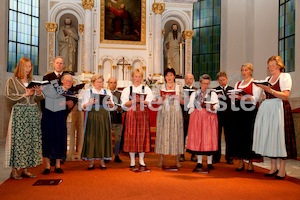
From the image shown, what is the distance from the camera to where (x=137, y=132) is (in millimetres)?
5223

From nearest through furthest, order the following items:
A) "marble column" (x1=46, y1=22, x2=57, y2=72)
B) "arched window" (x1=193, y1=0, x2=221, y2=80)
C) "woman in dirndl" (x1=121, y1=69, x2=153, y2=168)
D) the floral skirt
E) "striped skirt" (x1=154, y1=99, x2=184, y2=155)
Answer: the floral skirt < "woman in dirndl" (x1=121, y1=69, x2=153, y2=168) < "striped skirt" (x1=154, y1=99, x2=184, y2=155) < "marble column" (x1=46, y1=22, x2=57, y2=72) < "arched window" (x1=193, y1=0, x2=221, y2=80)

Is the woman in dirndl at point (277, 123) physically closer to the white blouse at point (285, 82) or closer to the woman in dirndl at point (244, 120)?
the white blouse at point (285, 82)

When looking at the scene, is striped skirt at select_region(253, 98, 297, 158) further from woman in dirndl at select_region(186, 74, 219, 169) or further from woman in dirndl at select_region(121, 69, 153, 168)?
woman in dirndl at select_region(121, 69, 153, 168)

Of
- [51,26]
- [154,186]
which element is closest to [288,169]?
[154,186]

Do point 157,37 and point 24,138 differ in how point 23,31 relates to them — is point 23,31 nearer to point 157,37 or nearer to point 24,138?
point 157,37

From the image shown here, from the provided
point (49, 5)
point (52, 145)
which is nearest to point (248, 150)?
point (52, 145)

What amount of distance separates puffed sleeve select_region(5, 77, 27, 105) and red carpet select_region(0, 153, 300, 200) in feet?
3.92

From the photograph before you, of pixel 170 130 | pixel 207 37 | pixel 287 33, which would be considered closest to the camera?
pixel 170 130

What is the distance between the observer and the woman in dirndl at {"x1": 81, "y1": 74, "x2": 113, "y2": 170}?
511 centimetres

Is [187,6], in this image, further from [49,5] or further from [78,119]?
[78,119]

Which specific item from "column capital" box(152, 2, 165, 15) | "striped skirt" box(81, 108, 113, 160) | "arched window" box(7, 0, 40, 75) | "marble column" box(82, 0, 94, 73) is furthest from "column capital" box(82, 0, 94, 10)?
"striped skirt" box(81, 108, 113, 160)

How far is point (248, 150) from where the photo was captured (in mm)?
5051

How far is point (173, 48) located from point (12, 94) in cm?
922

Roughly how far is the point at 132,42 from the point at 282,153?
9.01 metres
